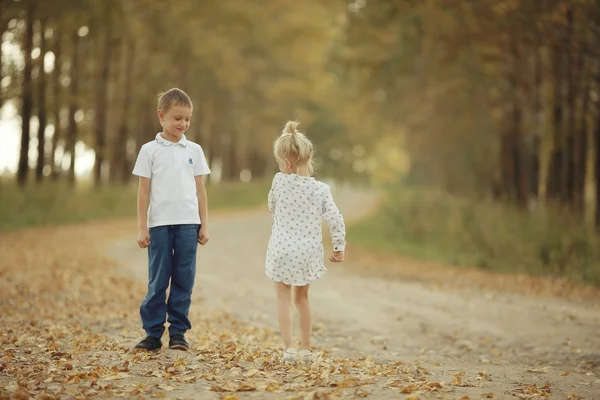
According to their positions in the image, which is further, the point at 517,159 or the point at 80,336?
the point at 517,159

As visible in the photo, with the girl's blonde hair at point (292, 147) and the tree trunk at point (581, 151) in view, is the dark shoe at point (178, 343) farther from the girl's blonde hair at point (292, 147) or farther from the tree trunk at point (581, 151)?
the tree trunk at point (581, 151)

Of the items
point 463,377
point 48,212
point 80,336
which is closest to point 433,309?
point 463,377

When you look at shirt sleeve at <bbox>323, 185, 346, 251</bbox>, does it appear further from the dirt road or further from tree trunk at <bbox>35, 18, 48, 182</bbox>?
tree trunk at <bbox>35, 18, 48, 182</bbox>

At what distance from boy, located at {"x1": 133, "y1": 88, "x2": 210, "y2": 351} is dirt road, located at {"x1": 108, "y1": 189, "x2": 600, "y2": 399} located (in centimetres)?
169

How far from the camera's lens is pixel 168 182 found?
634cm

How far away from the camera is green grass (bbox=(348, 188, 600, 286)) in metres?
13.4

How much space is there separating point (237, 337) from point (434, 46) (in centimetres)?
1531

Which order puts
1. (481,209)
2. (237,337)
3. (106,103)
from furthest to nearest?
(106,103) → (481,209) → (237,337)

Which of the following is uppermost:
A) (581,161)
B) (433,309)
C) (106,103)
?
(106,103)

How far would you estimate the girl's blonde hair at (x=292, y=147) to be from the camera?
6.18 m

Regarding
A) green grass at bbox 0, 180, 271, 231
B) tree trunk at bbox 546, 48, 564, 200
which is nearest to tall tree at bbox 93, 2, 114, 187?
green grass at bbox 0, 180, 271, 231

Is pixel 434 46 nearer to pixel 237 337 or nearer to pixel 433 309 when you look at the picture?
pixel 433 309

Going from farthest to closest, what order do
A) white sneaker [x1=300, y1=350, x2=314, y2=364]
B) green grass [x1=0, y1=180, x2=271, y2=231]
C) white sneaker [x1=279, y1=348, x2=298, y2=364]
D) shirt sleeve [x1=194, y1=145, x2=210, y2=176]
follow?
green grass [x1=0, y1=180, x2=271, y2=231] → shirt sleeve [x1=194, y1=145, x2=210, y2=176] → white sneaker [x1=300, y1=350, x2=314, y2=364] → white sneaker [x1=279, y1=348, x2=298, y2=364]

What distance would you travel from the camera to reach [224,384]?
5.25 metres
